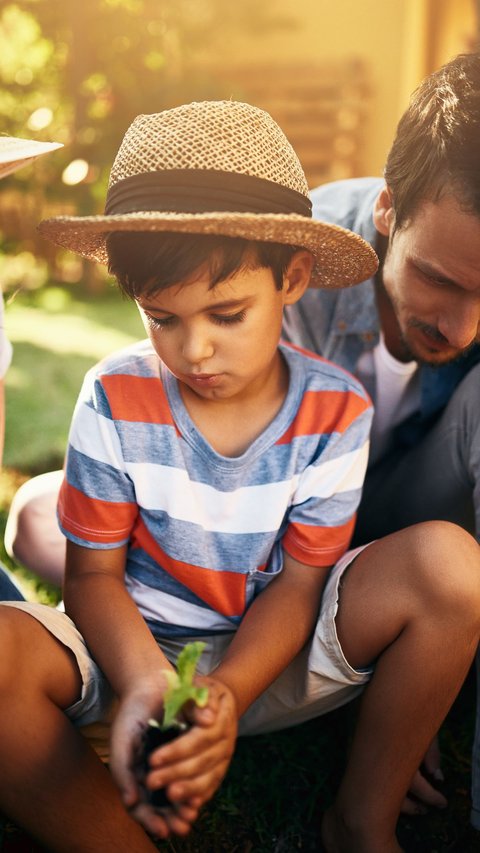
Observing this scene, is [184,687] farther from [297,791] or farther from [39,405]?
[39,405]

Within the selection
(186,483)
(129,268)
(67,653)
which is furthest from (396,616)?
(129,268)

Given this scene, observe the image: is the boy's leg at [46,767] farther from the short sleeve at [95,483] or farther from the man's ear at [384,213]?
the man's ear at [384,213]

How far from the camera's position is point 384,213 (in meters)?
2.27

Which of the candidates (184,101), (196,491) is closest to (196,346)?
(196,491)

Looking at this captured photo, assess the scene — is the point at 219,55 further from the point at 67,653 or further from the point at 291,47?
the point at 67,653

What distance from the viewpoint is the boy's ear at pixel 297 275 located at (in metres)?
1.83

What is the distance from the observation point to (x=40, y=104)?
723 centimetres

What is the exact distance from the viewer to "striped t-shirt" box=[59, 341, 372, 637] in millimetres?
1831

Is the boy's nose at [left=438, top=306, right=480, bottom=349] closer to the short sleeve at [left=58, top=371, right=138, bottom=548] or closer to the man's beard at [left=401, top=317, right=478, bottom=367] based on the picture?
the man's beard at [left=401, top=317, right=478, bottom=367]

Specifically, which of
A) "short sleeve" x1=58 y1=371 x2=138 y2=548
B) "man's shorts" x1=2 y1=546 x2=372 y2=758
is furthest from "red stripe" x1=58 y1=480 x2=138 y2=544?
"man's shorts" x1=2 y1=546 x2=372 y2=758

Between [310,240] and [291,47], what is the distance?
27.3 feet

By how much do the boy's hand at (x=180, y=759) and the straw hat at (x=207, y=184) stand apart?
0.81 metres

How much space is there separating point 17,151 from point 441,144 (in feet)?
3.26

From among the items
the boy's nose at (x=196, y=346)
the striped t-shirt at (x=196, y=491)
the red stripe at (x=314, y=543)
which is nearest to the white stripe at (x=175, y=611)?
the striped t-shirt at (x=196, y=491)
